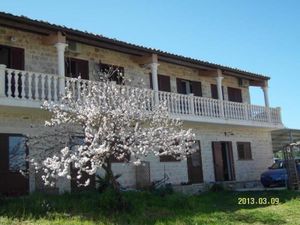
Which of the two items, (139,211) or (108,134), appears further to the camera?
(139,211)

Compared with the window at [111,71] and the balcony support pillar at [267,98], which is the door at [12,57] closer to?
the window at [111,71]

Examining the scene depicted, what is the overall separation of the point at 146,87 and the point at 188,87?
2.90 m

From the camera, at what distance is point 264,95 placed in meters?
21.8

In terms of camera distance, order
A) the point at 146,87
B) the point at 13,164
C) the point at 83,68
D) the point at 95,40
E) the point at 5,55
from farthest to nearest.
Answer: the point at 146,87 → the point at 83,68 → the point at 95,40 → the point at 5,55 → the point at 13,164

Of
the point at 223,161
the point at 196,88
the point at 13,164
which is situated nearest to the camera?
the point at 13,164

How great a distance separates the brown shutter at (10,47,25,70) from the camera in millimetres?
13875

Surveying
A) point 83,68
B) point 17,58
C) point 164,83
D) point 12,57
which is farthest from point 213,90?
point 12,57

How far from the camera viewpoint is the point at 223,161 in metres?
21.0

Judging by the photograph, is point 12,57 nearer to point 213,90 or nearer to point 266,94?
point 213,90

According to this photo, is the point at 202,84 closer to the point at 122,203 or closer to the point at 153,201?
the point at 153,201

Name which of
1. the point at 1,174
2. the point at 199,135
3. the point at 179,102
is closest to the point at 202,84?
the point at 199,135

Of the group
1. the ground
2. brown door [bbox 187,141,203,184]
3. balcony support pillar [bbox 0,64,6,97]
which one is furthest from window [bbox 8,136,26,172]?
brown door [bbox 187,141,203,184]

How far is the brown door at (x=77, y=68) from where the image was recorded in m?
15.5

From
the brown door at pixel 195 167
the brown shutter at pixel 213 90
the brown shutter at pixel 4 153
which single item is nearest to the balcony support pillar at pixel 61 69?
the brown shutter at pixel 4 153
